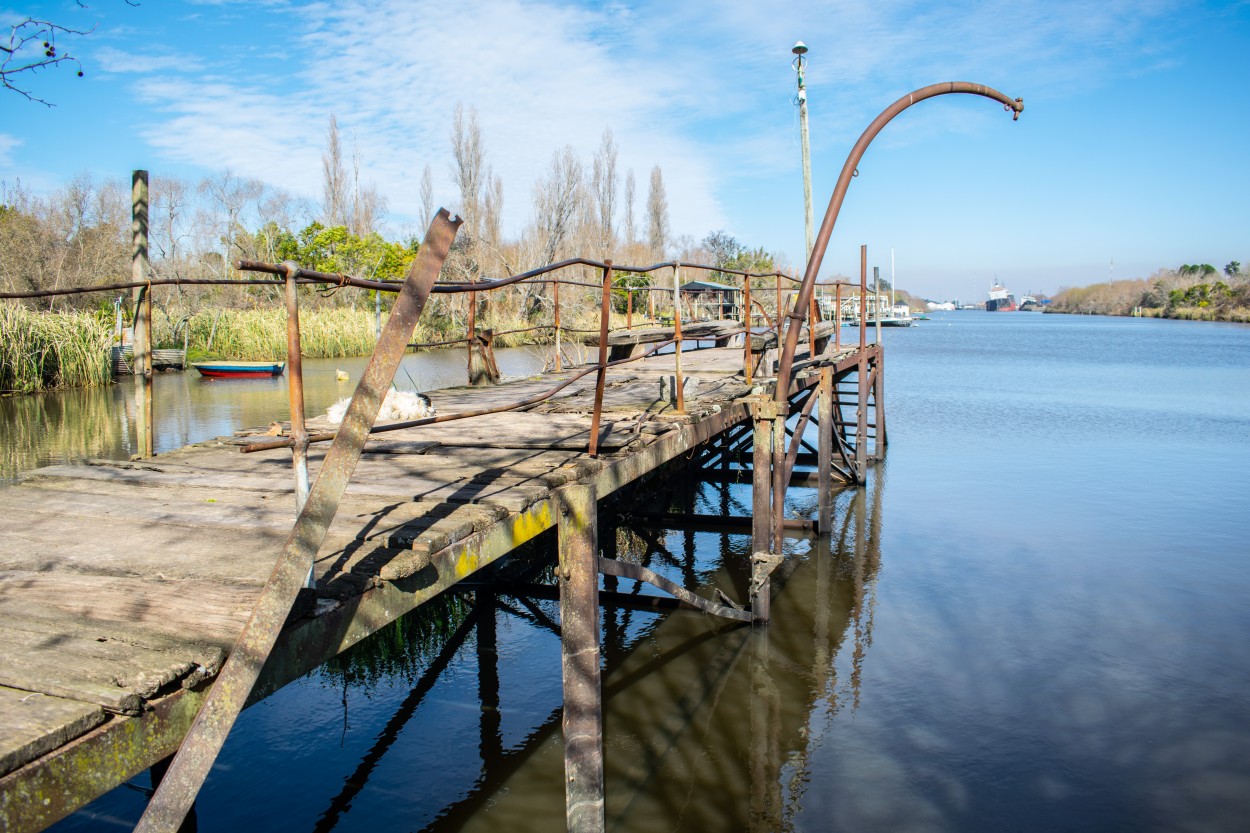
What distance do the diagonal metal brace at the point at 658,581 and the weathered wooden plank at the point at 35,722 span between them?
2408 millimetres

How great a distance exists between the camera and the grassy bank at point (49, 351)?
17484mm

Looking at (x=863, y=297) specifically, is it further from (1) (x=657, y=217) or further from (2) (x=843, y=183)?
(1) (x=657, y=217)

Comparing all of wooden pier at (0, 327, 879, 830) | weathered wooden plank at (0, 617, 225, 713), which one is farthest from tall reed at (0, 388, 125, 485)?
weathered wooden plank at (0, 617, 225, 713)

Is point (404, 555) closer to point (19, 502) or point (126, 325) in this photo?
point (19, 502)

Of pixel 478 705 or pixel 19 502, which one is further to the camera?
pixel 478 705

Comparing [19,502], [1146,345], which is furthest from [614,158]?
[19,502]

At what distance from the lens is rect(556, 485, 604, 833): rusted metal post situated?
152 inches

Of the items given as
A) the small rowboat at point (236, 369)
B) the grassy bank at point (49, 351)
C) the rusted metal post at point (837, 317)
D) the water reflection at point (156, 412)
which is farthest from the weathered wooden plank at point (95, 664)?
the small rowboat at point (236, 369)

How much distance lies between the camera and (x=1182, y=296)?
257 feet

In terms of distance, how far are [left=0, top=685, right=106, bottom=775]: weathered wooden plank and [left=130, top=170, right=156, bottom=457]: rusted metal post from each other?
8.32 feet

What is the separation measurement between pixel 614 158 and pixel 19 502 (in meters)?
48.2

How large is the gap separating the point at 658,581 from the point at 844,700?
2308mm

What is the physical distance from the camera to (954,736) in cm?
600

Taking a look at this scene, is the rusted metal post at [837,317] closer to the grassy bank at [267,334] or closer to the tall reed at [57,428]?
the tall reed at [57,428]
